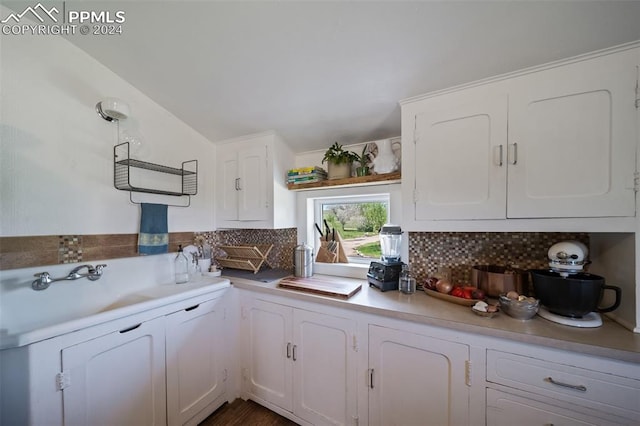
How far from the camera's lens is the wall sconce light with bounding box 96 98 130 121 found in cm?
130

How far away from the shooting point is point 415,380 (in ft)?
3.55

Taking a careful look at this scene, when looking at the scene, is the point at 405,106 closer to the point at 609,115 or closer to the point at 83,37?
the point at 609,115

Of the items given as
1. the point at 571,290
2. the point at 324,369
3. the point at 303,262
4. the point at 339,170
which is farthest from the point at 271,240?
the point at 571,290

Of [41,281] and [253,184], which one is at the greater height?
[253,184]

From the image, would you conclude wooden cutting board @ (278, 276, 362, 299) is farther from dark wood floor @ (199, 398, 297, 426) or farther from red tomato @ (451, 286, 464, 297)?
dark wood floor @ (199, 398, 297, 426)

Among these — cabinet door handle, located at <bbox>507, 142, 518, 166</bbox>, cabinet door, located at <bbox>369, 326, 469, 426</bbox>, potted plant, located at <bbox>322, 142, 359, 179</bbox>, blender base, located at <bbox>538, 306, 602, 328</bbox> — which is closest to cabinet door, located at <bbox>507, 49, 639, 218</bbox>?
cabinet door handle, located at <bbox>507, 142, 518, 166</bbox>

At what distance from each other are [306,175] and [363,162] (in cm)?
47

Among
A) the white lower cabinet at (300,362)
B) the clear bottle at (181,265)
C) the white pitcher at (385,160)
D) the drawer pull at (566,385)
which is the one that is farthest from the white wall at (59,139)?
the drawer pull at (566,385)

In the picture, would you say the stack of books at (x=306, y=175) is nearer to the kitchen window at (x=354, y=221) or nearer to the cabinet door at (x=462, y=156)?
the kitchen window at (x=354, y=221)

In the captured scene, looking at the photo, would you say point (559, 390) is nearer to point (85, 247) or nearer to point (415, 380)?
point (415, 380)

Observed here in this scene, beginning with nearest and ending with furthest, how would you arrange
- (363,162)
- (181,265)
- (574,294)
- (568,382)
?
(568,382)
(574,294)
(363,162)
(181,265)

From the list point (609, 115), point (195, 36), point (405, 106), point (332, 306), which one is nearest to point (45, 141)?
point (195, 36)

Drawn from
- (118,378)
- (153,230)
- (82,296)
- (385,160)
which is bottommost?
(118,378)

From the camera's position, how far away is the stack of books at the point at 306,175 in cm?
181
